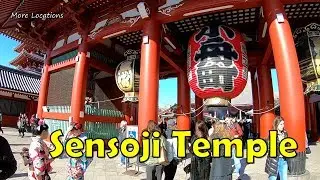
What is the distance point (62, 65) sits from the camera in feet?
37.3

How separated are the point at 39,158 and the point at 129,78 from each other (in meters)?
5.77

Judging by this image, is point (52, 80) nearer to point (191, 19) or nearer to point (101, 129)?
point (101, 129)

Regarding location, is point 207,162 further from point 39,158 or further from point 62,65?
point 62,65

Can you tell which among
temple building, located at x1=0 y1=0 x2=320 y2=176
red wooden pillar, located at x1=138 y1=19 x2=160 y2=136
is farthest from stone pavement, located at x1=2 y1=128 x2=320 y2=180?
red wooden pillar, located at x1=138 y1=19 x2=160 y2=136

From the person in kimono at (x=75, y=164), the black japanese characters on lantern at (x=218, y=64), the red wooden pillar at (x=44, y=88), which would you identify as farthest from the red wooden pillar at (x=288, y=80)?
the red wooden pillar at (x=44, y=88)

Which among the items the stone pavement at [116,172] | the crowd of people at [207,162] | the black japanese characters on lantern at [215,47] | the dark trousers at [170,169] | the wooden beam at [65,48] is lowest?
the stone pavement at [116,172]

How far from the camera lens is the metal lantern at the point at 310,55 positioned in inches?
275

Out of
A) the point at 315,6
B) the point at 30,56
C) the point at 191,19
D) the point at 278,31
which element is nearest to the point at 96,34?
the point at 191,19

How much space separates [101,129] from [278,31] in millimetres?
7521

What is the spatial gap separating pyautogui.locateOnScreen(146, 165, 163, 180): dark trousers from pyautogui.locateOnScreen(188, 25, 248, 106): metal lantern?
3144mm

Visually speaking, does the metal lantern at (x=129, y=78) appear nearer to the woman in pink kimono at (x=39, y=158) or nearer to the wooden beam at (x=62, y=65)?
the wooden beam at (x=62, y=65)

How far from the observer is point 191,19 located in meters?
9.25

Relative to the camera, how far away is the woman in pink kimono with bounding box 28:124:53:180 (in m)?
3.63

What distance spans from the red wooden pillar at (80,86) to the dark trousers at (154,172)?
5.66 meters
